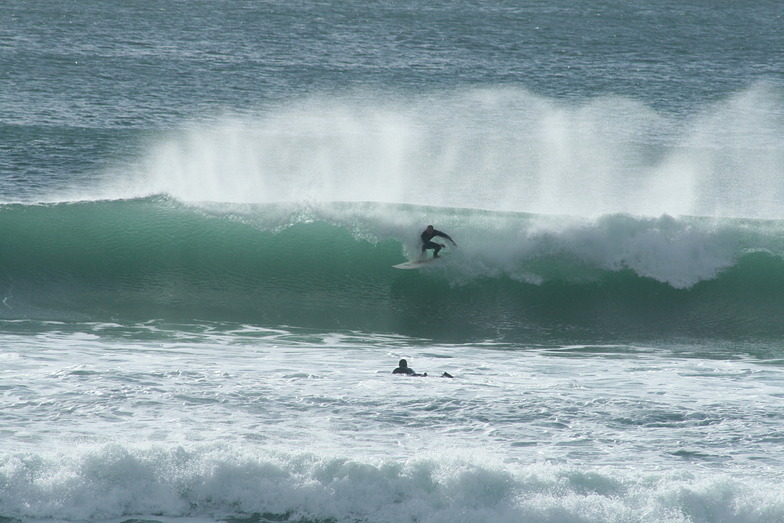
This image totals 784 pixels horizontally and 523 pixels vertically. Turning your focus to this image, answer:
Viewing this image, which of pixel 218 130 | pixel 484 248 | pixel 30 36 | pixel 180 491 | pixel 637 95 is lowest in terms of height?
pixel 180 491

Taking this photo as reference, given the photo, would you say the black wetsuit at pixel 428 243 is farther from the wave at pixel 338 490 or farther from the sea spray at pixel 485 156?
the wave at pixel 338 490

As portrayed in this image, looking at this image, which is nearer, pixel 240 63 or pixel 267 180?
pixel 267 180

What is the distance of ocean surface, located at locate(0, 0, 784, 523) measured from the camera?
8.41 metres

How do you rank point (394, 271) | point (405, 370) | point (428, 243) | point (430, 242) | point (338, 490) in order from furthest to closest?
point (394, 271), point (430, 242), point (428, 243), point (405, 370), point (338, 490)

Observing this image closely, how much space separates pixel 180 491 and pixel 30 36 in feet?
140

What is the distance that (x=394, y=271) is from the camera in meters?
16.3

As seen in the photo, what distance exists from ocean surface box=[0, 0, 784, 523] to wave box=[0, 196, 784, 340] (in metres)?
0.06

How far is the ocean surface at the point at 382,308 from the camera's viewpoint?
27.6ft

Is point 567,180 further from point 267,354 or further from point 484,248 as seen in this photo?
point 267,354

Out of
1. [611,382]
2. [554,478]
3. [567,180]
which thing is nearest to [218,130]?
[567,180]

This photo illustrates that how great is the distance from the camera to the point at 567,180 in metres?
24.2

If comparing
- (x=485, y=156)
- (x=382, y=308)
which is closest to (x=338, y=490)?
(x=382, y=308)

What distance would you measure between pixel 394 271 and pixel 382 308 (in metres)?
1.39

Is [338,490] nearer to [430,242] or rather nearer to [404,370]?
[404,370]
